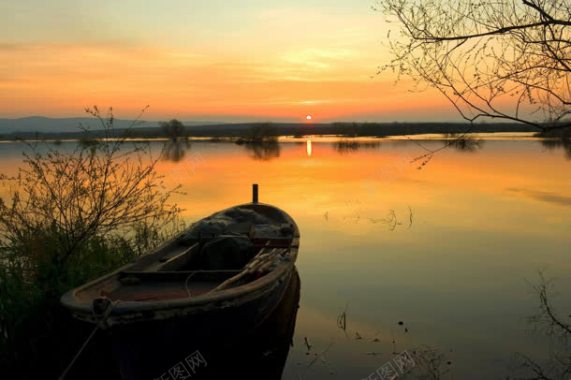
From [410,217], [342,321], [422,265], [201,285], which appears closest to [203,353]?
[201,285]

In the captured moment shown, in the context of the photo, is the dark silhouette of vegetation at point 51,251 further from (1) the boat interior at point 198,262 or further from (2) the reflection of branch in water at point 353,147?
(2) the reflection of branch in water at point 353,147

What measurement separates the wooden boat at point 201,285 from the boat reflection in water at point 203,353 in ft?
0.44

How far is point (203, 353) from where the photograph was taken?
6.30 meters

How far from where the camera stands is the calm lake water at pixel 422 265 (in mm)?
8000

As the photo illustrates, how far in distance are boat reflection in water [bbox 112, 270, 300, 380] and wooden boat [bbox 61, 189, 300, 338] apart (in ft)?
0.44

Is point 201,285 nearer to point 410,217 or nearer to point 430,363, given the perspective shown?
point 430,363

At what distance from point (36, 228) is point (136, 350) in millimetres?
4391

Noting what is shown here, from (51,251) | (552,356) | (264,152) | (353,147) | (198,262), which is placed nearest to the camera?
(552,356)

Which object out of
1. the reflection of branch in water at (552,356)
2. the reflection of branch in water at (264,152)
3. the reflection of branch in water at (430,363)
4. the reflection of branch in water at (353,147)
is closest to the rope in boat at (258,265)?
the reflection of branch in water at (430,363)

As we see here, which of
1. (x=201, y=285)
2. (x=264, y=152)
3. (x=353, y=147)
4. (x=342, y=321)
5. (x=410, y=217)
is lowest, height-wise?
(x=342, y=321)

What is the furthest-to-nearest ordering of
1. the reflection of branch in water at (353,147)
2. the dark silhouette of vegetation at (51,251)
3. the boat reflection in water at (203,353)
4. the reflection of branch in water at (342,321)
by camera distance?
1. the reflection of branch in water at (353,147)
2. the reflection of branch in water at (342,321)
3. the dark silhouette of vegetation at (51,251)
4. the boat reflection in water at (203,353)

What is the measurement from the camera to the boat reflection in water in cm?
571

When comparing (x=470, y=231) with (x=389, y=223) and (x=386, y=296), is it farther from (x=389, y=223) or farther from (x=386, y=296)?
(x=386, y=296)

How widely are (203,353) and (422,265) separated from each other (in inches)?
312
